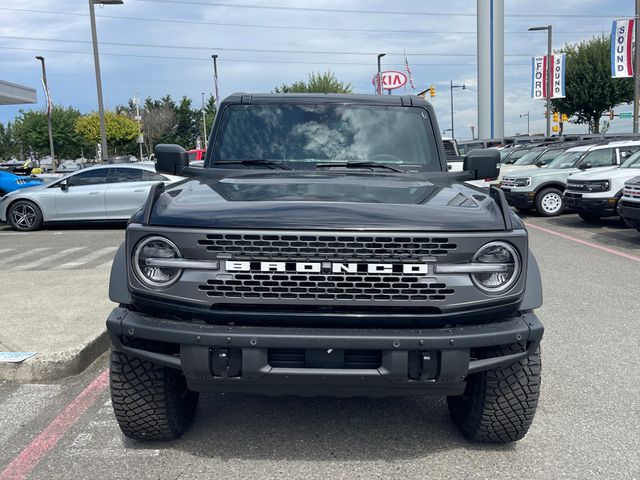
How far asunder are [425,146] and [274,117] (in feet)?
3.58

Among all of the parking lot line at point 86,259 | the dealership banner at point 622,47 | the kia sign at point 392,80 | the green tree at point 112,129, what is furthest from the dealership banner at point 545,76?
the green tree at point 112,129

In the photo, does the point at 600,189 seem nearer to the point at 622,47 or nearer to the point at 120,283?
the point at 120,283

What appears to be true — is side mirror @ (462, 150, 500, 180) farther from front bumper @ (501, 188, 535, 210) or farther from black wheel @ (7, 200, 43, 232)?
black wheel @ (7, 200, 43, 232)

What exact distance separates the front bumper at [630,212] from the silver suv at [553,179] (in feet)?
15.0

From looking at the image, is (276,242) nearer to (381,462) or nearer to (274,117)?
(381,462)

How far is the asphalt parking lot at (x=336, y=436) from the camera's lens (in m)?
3.34

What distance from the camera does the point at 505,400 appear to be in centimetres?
333

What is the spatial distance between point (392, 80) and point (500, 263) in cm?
4487

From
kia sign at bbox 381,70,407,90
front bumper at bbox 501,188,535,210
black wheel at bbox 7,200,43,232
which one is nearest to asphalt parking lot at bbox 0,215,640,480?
black wheel at bbox 7,200,43,232

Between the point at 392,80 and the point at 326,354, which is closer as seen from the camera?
the point at 326,354

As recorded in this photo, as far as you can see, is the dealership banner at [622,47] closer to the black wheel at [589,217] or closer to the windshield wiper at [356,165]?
the black wheel at [589,217]

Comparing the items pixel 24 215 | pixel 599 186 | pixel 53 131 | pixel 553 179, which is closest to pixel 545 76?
pixel 553 179

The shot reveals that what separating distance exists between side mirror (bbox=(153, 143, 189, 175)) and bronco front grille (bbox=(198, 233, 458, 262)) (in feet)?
6.06

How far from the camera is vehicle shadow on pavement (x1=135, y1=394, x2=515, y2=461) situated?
3.54 metres
